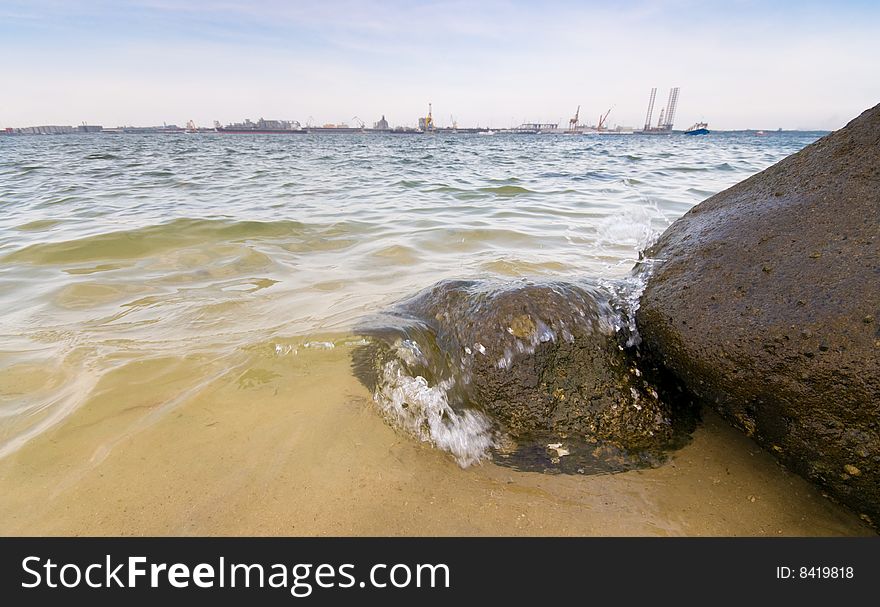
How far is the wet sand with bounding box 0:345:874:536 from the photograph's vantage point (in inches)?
66.5

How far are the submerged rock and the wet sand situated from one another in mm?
109

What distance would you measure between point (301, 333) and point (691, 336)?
2.37 metres

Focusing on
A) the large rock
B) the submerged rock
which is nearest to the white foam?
the submerged rock

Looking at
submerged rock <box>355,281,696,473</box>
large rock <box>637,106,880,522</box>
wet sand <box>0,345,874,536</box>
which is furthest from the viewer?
submerged rock <box>355,281,696,473</box>

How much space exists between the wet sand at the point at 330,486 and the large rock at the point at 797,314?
288 millimetres

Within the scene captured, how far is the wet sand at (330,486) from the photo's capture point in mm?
1689

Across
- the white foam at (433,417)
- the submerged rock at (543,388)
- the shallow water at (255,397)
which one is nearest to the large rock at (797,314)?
the submerged rock at (543,388)

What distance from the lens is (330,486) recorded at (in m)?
1.87

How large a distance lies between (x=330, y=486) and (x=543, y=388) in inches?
39.9

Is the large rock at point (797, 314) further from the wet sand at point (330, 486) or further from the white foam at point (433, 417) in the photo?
the white foam at point (433, 417)

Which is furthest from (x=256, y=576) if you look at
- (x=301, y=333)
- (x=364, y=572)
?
(x=301, y=333)

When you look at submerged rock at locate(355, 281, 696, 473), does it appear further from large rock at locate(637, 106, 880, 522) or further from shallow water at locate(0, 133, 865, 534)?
large rock at locate(637, 106, 880, 522)

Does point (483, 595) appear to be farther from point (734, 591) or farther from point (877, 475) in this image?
point (877, 475)

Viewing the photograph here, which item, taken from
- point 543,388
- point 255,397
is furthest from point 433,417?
point 255,397
